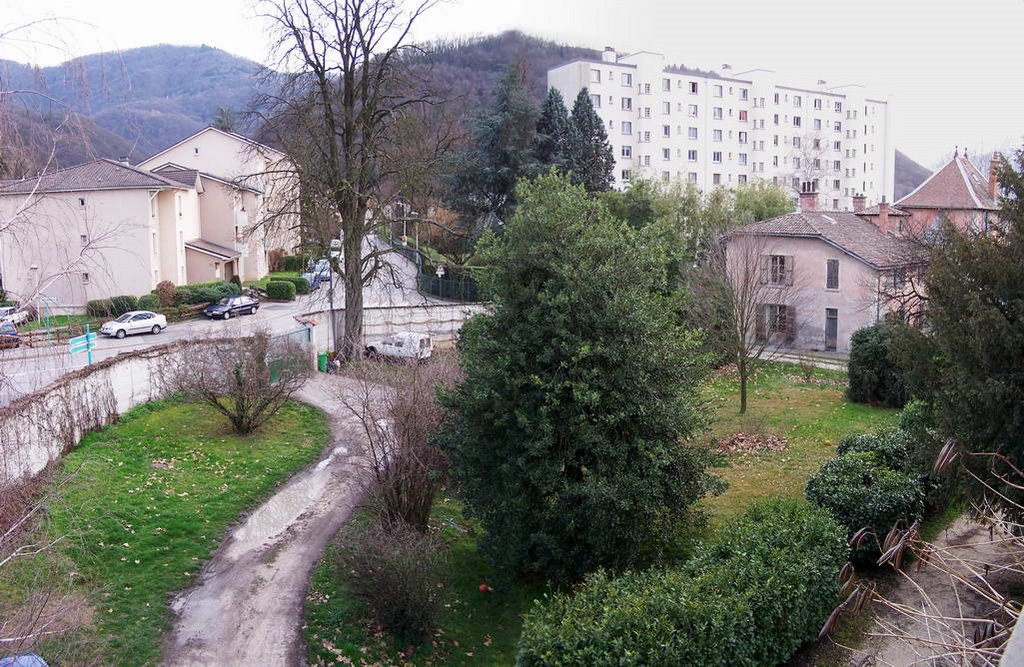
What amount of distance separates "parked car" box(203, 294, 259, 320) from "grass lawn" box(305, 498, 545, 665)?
93.8ft

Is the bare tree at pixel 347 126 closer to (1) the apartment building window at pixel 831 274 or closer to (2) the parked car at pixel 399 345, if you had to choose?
(2) the parked car at pixel 399 345

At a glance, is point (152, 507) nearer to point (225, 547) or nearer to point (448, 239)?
point (225, 547)

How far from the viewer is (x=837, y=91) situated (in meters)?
79.6

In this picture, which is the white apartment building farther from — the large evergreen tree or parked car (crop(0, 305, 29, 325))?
parked car (crop(0, 305, 29, 325))

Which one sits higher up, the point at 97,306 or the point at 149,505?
the point at 97,306

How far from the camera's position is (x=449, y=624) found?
11789 mm

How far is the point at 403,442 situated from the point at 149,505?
502 centimetres

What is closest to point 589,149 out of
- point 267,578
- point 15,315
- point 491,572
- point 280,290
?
point 280,290

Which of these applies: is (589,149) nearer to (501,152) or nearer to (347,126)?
(501,152)

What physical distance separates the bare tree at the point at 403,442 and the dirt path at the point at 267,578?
0.94 metres

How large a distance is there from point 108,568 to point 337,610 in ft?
11.9

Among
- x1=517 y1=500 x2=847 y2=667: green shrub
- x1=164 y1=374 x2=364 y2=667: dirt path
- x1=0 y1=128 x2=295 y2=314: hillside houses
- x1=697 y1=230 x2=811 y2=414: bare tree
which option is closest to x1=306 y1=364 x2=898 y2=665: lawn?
x1=164 y1=374 x2=364 y2=667: dirt path

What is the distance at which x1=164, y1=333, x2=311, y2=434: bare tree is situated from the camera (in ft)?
65.1

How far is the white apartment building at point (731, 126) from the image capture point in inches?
2662
